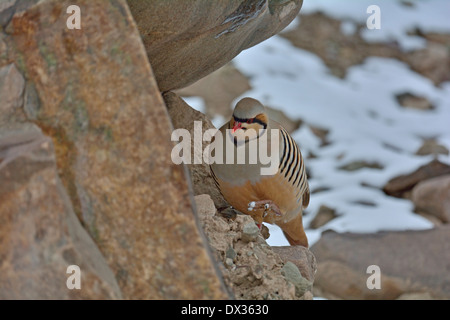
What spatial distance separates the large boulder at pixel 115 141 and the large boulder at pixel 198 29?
0.47 metres

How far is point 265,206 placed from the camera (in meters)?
2.45

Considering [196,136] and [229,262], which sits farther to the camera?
[196,136]

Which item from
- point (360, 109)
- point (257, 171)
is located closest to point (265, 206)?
point (257, 171)

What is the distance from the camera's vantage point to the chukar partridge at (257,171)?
2.28 metres

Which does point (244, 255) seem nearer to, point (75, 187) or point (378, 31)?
point (75, 187)

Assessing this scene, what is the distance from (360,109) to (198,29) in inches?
200

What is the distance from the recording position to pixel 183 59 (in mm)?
2586

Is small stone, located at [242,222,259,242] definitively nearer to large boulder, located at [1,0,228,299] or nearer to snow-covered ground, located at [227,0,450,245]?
large boulder, located at [1,0,228,299]

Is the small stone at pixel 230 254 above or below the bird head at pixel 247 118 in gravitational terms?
below

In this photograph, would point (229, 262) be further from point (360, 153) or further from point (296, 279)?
point (360, 153)

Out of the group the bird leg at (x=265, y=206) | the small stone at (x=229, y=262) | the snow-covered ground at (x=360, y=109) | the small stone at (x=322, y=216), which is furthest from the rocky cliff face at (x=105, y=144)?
the small stone at (x=322, y=216)

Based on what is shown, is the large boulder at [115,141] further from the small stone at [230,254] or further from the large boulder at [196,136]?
the large boulder at [196,136]

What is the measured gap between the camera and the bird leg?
241 cm
